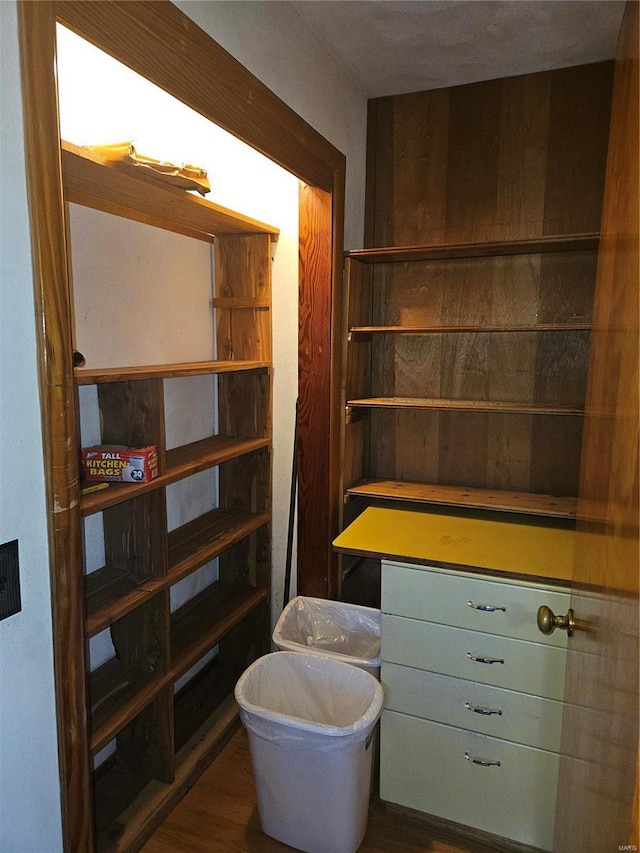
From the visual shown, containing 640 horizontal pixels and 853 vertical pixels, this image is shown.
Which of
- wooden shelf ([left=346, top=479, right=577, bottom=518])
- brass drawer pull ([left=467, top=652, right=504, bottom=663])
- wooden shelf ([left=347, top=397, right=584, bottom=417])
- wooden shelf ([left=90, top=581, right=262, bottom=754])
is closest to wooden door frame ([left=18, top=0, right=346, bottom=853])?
wooden shelf ([left=90, top=581, right=262, bottom=754])

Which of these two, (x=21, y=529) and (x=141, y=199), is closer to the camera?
(x=21, y=529)

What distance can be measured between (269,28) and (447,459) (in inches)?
62.5

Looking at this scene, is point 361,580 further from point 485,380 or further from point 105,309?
point 105,309

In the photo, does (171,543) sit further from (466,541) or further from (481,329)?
(481,329)

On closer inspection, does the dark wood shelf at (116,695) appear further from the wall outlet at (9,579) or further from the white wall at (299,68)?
the white wall at (299,68)

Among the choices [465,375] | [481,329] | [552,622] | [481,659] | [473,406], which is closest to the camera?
[552,622]

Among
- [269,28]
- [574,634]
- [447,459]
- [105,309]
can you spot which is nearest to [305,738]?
[574,634]

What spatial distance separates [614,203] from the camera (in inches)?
41.8

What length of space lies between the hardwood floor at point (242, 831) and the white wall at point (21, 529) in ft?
2.31

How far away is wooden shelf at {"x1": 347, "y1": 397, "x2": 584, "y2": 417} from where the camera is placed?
1924 mm

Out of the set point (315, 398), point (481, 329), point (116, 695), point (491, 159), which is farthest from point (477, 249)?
point (116, 695)

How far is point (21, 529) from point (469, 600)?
4.01ft

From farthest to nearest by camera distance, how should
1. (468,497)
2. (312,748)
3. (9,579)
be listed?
(468,497), (312,748), (9,579)

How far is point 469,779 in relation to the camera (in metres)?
1.73
